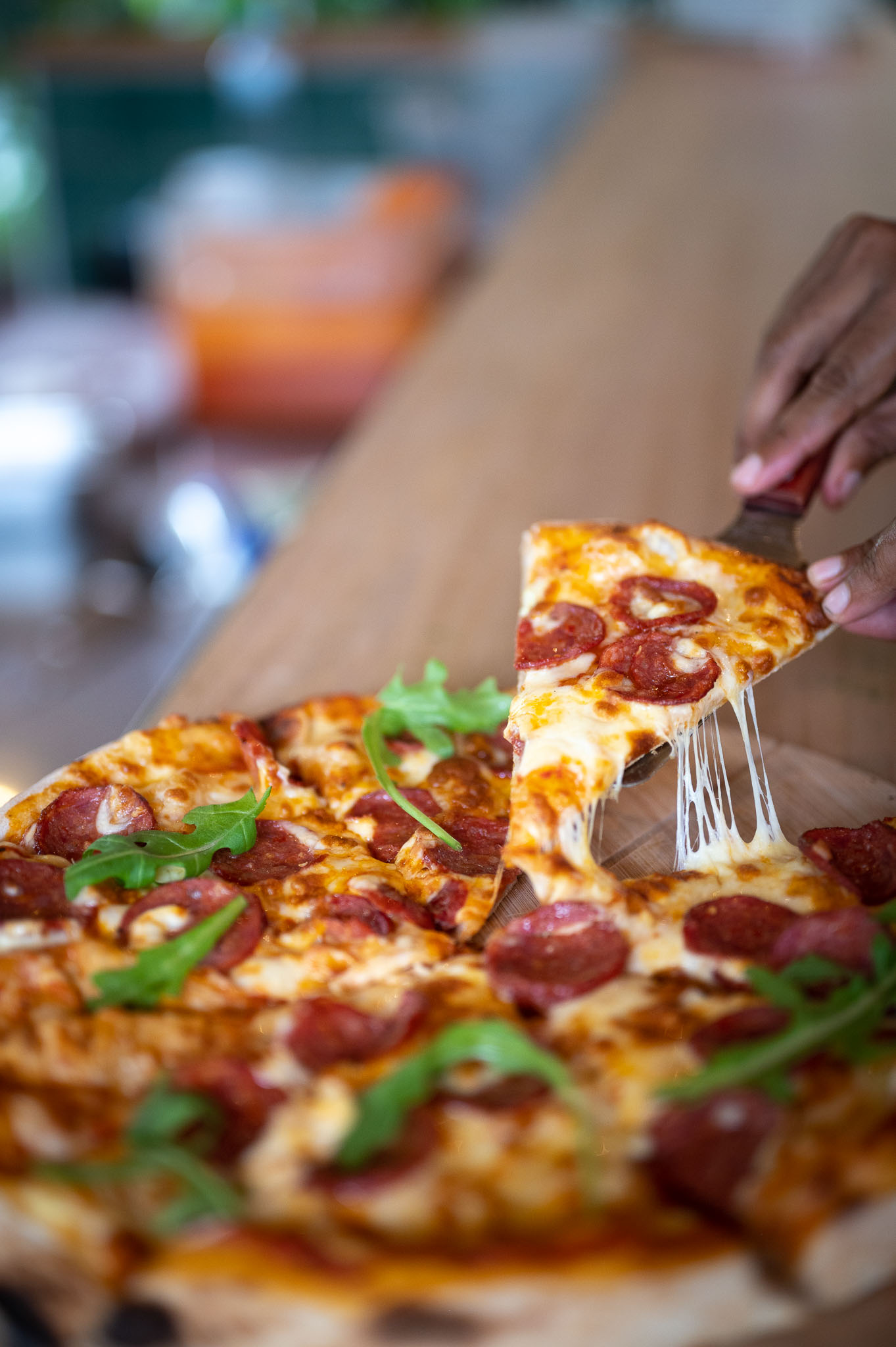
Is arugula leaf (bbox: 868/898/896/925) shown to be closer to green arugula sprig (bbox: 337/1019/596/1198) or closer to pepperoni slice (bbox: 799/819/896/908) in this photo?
pepperoni slice (bbox: 799/819/896/908)

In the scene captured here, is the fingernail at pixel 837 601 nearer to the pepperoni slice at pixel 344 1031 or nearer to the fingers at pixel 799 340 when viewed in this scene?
the fingers at pixel 799 340

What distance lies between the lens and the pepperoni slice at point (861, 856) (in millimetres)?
1453

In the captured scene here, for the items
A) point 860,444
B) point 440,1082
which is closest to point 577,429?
point 860,444

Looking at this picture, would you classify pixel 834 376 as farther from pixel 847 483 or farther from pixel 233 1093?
pixel 233 1093

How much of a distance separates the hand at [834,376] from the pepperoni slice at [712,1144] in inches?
47.9

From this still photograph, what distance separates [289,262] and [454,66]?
1.66 m

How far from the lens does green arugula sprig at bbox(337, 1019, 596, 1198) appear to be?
3.57 feet

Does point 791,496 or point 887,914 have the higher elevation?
point 791,496

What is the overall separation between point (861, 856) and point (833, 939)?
0.23 metres

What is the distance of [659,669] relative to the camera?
166cm

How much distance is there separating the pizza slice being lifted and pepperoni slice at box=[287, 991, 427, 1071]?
0.80 ft

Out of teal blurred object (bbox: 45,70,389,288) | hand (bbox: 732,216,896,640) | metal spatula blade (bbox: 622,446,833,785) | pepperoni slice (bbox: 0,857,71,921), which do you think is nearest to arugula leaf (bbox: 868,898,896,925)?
metal spatula blade (bbox: 622,446,833,785)

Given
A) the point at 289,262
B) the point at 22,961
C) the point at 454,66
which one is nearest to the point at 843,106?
the point at 454,66

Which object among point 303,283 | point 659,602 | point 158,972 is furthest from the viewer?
point 303,283
